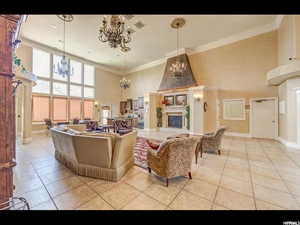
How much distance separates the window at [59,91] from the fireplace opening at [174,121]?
696 centimetres

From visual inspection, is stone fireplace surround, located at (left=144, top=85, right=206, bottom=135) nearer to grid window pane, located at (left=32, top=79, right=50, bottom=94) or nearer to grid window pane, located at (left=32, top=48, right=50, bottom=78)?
grid window pane, located at (left=32, top=79, right=50, bottom=94)

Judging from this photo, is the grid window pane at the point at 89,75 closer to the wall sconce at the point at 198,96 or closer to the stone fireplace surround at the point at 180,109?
the stone fireplace surround at the point at 180,109

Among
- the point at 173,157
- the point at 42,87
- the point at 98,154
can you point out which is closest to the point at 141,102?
the point at 42,87

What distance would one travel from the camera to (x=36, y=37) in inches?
291

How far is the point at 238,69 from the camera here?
7039 millimetres

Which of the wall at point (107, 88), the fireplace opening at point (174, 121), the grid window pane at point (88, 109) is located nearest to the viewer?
the fireplace opening at point (174, 121)

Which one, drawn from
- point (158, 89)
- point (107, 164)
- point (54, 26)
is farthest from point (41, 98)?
point (107, 164)

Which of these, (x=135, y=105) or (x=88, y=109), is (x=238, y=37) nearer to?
(x=135, y=105)

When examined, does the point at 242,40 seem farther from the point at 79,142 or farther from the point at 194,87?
the point at 79,142

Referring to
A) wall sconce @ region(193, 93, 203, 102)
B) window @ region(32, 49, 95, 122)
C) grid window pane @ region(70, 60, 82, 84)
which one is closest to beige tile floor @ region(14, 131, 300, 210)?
wall sconce @ region(193, 93, 203, 102)

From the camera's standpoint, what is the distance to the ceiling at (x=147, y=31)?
584 cm

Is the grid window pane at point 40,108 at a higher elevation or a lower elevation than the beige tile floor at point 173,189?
higher

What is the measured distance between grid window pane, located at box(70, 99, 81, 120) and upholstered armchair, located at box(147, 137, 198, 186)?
9779 mm

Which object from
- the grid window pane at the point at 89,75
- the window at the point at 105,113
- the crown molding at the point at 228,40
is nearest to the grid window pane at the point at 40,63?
the grid window pane at the point at 89,75
